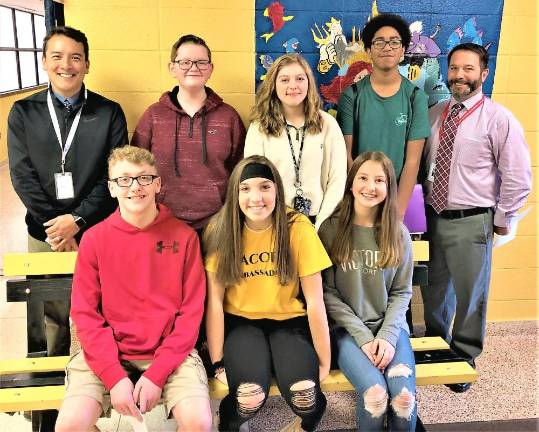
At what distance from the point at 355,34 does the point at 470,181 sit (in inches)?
41.6

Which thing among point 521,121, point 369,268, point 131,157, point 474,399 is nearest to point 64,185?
point 131,157

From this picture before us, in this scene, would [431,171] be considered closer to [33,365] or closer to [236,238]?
[236,238]

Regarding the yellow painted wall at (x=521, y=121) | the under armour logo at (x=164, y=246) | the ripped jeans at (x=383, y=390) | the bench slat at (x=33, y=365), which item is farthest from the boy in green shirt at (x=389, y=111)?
the bench slat at (x=33, y=365)

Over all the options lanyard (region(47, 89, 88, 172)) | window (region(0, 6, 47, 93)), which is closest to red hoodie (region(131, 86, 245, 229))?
lanyard (region(47, 89, 88, 172))

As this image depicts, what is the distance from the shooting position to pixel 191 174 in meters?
2.44

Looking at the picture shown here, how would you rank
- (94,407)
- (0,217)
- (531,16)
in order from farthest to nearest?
(0,217)
(531,16)
(94,407)

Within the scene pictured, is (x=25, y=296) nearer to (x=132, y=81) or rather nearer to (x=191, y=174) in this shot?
(x=191, y=174)

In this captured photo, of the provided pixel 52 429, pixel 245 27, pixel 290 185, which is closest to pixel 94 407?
pixel 52 429

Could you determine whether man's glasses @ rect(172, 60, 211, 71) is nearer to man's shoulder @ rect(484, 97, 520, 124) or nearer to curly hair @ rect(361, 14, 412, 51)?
curly hair @ rect(361, 14, 412, 51)

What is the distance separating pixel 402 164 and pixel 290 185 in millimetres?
677

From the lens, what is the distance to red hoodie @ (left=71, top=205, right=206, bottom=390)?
193 cm

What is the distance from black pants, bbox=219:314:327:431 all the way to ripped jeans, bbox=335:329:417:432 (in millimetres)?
146

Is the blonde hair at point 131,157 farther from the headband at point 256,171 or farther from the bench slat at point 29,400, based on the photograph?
the bench slat at point 29,400

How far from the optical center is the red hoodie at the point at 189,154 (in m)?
2.43
